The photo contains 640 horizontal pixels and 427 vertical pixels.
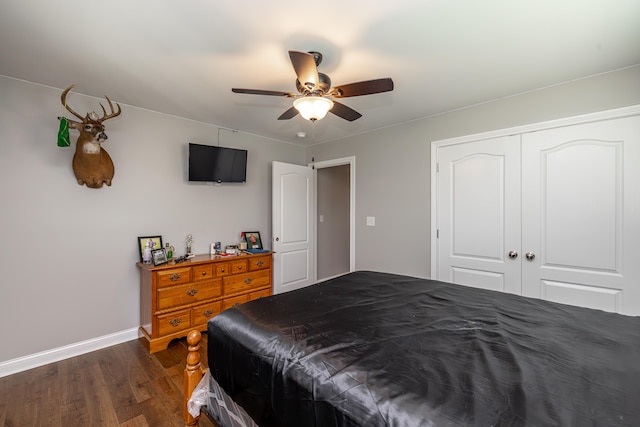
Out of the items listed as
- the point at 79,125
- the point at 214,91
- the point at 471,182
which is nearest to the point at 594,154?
the point at 471,182

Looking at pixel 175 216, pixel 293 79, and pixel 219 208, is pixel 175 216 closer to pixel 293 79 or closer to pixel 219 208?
pixel 219 208

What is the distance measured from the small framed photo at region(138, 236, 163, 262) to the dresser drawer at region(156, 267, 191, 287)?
37cm

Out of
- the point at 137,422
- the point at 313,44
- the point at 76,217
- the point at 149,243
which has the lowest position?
the point at 137,422

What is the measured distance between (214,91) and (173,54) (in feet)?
1.89

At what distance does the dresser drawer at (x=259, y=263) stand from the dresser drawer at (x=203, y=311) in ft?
1.77

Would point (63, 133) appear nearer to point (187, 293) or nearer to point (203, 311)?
point (187, 293)

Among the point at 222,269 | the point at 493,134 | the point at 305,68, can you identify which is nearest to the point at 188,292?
the point at 222,269

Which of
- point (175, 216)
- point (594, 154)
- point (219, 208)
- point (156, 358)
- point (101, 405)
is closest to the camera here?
point (101, 405)

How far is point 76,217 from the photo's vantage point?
249 cm

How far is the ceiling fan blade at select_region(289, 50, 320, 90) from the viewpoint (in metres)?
1.45

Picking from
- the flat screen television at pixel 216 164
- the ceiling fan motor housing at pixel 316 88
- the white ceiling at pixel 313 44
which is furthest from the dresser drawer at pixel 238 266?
the ceiling fan motor housing at pixel 316 88

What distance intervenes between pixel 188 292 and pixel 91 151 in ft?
5.04

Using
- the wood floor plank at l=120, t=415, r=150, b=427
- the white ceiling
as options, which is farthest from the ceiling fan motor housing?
the wood floor plank at l=120, t=415, r=150, b=427

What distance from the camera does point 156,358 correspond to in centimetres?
242
